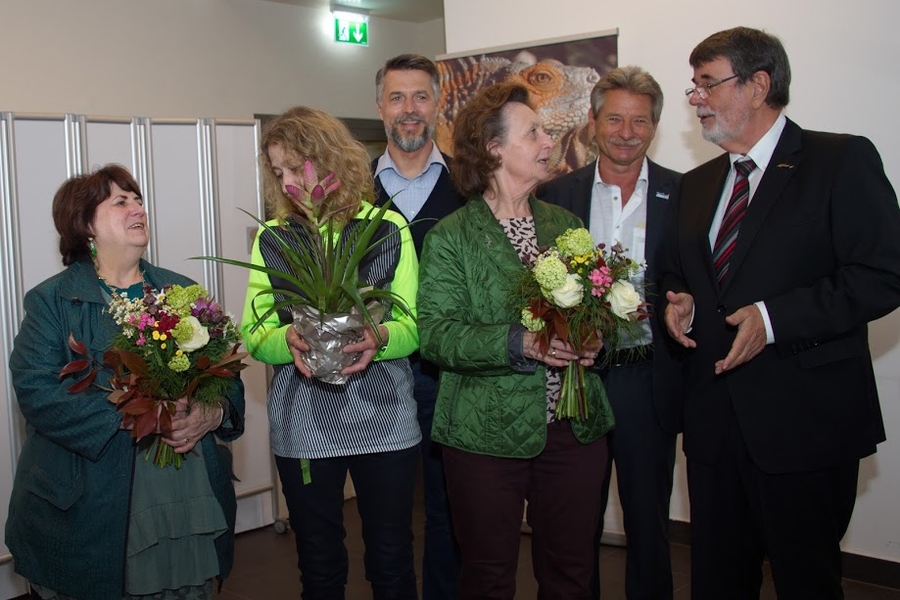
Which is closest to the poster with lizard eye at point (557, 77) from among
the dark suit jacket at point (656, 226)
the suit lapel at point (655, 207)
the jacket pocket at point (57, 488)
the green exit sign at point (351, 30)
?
the dark suit jacket at point (656, 226)

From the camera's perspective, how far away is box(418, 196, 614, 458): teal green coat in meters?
2.55

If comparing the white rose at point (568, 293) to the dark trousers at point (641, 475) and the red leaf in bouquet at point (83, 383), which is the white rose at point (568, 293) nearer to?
the dark trousers at point (641, 475)

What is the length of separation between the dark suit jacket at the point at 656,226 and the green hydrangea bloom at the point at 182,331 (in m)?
1.46

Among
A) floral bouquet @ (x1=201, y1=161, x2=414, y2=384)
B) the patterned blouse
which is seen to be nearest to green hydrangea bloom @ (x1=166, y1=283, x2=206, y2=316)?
floral bouquet @ (x1=201, y1=161, x2=414, y2=384)

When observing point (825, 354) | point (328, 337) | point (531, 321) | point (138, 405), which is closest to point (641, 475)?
point (825, 354)

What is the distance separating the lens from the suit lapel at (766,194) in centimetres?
257

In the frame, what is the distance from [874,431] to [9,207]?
343cm

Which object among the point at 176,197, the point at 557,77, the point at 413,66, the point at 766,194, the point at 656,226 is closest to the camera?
the point at 766,194

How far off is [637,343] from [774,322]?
653mm

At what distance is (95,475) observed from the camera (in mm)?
2645

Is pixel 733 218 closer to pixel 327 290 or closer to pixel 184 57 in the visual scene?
pixel 327 290

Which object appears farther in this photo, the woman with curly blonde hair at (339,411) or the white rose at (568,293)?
the woman with curly blonde hair at (339,411)

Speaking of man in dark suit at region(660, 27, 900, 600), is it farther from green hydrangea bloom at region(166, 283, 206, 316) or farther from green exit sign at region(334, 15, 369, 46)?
green exit sign at region(334, 15, 369, 46)

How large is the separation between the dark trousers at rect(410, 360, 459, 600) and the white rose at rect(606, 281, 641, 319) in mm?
884
